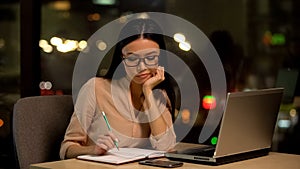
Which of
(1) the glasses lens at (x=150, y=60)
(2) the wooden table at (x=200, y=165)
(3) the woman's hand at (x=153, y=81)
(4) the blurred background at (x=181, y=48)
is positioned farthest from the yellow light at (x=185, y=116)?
(2) the wooden table at (x=200, y=165)

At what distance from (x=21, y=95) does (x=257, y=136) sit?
1761mm

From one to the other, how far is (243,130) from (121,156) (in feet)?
1.54

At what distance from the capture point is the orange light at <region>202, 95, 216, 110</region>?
2.71 m

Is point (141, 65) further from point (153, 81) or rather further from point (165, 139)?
point (165, 139)

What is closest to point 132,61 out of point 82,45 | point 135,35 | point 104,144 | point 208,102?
point 135,35

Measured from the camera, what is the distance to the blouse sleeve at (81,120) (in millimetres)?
2346

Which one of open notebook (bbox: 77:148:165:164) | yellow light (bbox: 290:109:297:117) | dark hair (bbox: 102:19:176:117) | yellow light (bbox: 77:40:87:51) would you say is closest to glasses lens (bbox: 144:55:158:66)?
dark hair (bbox: 102:19:176:117)

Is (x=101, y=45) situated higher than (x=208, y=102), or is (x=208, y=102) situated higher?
(x=101, y=45)

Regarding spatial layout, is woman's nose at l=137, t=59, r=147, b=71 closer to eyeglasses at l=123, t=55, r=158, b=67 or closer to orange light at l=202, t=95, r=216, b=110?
eyeglasses at l=123, t=55, r=158, b=67

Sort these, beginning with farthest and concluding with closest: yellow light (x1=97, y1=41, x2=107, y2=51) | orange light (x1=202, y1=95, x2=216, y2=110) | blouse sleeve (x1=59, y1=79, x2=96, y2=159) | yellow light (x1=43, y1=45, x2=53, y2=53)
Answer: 1. yellow light (x1=43, y1=45, x2=53, y2=53)
2. yellow light (x1=97, y1=41, x2=107, y2=51)
3. orange light (x1=202, y1=95, x2=216, y2=110)
4. blouse sleeve (x1=59, y1=79, x2=96, y2=159)

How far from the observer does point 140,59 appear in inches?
93.0

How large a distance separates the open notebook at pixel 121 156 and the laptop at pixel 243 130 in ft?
0.27

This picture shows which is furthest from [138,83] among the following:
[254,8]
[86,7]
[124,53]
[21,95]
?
[21,95]

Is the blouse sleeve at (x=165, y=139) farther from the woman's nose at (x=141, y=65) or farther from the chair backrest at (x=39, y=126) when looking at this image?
the chair backrest at (x=39, y=126)
